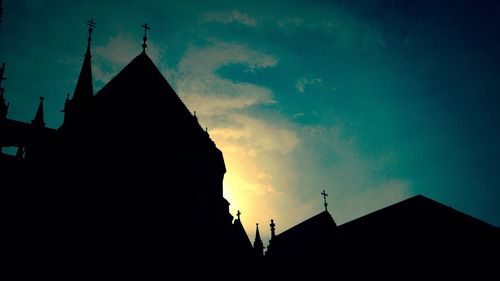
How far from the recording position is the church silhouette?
46.1 ft

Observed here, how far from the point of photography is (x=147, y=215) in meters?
15.6

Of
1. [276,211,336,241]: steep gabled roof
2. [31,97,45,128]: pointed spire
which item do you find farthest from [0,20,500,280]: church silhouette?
[31,97,45,128]: pointed spire

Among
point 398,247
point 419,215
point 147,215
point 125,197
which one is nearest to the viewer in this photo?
point 125,197

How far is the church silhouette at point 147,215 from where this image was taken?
1405 centimetres

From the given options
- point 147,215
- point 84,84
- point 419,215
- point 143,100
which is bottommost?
point 147,215

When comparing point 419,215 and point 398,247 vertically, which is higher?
point 419,215

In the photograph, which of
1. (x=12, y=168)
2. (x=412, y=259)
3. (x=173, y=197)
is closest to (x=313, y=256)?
(x=412, y=259)

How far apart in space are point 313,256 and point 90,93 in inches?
Answer: 933

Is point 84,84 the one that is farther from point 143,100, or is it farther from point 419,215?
point 419,215

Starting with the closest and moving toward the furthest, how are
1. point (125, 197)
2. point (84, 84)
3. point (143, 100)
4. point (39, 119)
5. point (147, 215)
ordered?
point (125, 197) < point (147, 215) < point (143, 100) < point (84, 84) < point (39, 119)

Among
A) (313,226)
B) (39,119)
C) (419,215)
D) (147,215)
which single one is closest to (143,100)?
(147,215)

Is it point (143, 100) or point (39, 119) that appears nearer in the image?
point (143, 100)

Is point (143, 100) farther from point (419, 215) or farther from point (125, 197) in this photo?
point (419, 215)

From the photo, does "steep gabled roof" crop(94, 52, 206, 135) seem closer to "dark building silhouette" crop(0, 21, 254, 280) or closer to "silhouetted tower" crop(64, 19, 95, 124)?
"dark building silhouette" crop(0, 21, 254, 280)
